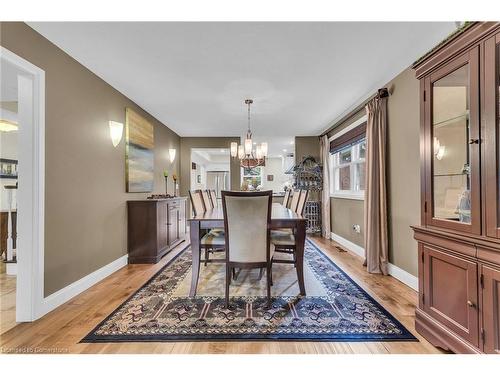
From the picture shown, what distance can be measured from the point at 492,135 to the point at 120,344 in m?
2.57

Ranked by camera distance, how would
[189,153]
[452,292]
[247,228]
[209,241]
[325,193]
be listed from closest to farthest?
[452,292] → [247,228] → [209,241] → [325,193] → [189,153]

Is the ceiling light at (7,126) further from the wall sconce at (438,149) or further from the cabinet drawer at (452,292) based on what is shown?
the cabinet drawer at (452,292)

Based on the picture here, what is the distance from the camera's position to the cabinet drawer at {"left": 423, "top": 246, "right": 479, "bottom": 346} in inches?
51.2

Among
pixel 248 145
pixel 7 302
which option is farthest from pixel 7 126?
pixel 248 145

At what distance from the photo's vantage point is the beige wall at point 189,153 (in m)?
6.03

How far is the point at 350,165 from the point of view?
4.34 m

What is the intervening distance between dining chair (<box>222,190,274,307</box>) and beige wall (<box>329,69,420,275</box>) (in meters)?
1.67

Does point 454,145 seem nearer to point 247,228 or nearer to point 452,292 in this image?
point 452,292

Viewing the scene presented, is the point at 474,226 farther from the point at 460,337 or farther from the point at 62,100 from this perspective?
the point at 62,100

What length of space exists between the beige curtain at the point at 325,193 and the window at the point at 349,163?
84 millimetres

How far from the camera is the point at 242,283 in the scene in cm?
263

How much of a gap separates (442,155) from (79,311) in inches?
123

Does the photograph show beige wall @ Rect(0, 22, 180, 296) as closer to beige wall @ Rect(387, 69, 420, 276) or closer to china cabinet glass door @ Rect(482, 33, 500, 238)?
china cabinet glass door @ Rect(482, 33, 500, 238)
